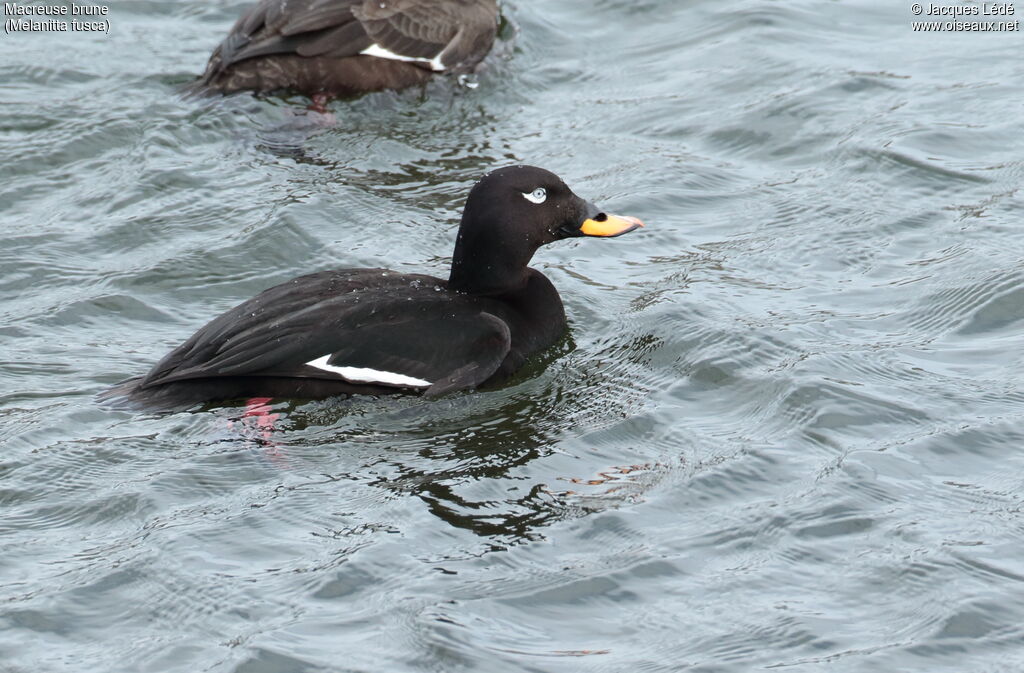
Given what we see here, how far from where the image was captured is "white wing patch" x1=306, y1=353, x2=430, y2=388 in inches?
Answer: 259

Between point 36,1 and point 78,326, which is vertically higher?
point 36,1

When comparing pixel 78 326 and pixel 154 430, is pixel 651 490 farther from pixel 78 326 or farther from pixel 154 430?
pixel 78 326

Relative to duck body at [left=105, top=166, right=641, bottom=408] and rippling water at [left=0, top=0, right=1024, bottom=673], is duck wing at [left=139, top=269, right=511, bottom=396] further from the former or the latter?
rippling water at [left=0, top=0, right=1024, bottom=673]

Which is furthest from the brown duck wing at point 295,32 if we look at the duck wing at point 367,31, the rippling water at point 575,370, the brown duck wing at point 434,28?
the rippling water at point 575,370

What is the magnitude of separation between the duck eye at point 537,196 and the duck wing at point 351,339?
582mm

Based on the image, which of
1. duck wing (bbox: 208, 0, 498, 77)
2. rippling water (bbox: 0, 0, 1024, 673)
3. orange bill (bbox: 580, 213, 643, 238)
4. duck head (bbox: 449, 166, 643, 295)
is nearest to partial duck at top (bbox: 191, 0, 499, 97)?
duck wing (bbox: 208, 0, 498, 77)

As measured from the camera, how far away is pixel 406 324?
22.2 ft

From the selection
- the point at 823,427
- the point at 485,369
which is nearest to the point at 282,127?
the point at 485,369

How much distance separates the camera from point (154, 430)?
6.39m

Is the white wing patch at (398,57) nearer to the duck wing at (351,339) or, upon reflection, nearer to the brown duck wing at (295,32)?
the brown duck wing at (295,32)

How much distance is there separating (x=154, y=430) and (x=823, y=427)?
9.13 feet

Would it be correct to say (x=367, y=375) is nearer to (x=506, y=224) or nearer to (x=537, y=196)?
(x=506, y=224)

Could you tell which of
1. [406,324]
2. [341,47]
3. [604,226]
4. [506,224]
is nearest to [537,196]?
[506,224]

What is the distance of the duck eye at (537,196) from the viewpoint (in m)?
7.20
